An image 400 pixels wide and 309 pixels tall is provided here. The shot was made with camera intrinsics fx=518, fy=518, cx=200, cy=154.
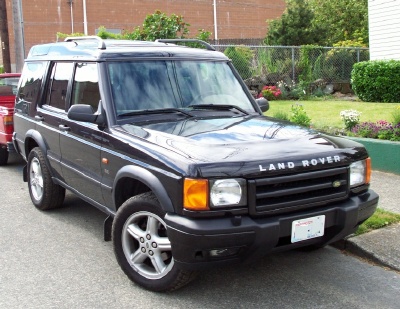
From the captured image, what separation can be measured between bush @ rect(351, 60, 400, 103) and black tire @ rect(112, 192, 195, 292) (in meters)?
11.9

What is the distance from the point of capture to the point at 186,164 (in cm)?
357

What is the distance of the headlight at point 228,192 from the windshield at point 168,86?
1.47m

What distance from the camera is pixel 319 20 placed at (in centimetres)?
3059

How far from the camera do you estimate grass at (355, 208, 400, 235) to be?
5.30 m

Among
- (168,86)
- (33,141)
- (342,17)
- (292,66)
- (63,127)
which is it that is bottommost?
(33,141)

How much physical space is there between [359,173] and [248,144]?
3.29 ft

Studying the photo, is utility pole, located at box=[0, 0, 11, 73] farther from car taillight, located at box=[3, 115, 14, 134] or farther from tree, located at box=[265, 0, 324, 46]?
tree, located at box=[265, 0, 324, 46]

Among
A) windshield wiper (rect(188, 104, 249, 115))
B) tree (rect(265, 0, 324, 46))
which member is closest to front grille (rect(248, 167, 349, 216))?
windshield wiper (rect(188, 104, 249, 115))

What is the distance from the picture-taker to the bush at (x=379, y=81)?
46.6ft

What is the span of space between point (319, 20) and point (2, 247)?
28.4m

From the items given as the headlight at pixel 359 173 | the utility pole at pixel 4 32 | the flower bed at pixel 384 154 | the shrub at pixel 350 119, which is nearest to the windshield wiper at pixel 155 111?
the headlight at pixel 359 173

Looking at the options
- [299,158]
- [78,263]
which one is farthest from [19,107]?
[299,158]

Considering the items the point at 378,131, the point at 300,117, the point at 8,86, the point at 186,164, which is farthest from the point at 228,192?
the point at 8,86

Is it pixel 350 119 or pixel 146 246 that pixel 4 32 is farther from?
pixel 146 246
